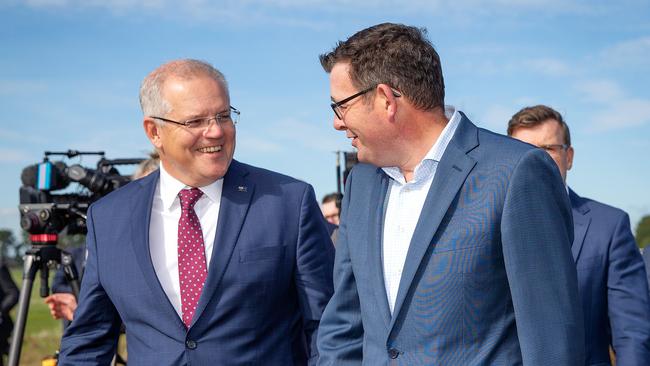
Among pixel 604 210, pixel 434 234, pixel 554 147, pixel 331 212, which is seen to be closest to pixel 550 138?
pixel 554 147

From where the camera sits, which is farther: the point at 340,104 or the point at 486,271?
the point at 340,104

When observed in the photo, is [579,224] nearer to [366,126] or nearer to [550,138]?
[550,138]

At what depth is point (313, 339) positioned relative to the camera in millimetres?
3494

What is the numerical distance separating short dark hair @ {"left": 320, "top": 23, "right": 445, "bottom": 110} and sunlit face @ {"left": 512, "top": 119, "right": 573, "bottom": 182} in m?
2.45

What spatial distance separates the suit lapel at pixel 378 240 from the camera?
9.11ft

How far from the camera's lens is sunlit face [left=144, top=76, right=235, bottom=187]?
3571mm

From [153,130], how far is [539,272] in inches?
80.2

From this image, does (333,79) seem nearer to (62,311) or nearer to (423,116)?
(423,116)

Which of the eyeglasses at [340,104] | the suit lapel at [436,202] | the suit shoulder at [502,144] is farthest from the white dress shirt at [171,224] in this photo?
the suit shoulder at [502,144]

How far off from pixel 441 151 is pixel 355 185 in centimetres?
47

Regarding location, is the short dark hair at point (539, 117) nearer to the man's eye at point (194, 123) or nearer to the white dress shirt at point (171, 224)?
the white dress shirt at point (171, 224)

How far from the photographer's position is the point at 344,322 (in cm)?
310

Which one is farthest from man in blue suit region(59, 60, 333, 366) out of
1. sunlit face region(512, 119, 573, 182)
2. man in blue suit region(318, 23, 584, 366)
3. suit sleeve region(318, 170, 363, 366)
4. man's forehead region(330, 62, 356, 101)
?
sunlit face region(512, 119, 573, 182)

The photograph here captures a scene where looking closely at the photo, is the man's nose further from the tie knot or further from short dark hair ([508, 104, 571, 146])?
short dark hair ([508, 104, 571, 146])
